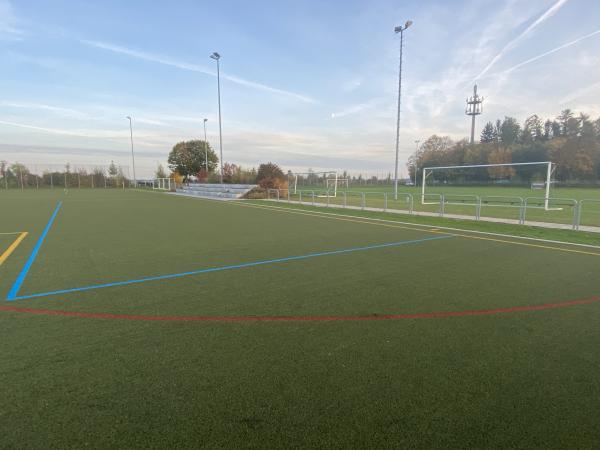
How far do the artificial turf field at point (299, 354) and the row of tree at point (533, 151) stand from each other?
78.2 feet

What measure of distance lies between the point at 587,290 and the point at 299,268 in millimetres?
Result: 4285

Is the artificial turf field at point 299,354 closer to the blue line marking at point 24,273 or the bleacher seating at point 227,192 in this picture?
the blue line marking at point 24,273

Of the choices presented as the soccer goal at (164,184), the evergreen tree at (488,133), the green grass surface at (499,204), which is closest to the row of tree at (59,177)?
the soccer goal at (164,184)

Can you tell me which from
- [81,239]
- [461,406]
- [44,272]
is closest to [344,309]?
[461,406]

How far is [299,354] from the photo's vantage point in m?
3.11

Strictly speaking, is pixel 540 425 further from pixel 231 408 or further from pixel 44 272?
pixel 44 272

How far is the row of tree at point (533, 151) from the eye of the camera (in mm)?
28181

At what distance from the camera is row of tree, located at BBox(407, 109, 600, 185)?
28.2 metres

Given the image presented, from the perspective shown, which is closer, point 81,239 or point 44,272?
point 44,272

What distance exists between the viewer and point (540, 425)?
2.23 m

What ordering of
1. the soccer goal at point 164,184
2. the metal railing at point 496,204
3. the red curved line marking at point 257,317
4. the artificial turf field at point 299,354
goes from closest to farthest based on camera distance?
the artificial turf field at point 299,354, the red curved line marking at point 257,317, the metal railing at point 496,204, the soccer goal at point 164,184

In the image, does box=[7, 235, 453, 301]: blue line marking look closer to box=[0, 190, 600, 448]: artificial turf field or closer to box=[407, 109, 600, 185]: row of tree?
box=[0, 190, 600, 448]: artificial turf field

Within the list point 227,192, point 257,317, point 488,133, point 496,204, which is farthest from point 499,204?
point 488,133

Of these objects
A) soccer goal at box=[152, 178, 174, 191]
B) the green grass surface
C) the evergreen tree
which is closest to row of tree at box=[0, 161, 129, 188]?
soccer goal at box=[152, 178, 174, 191]
